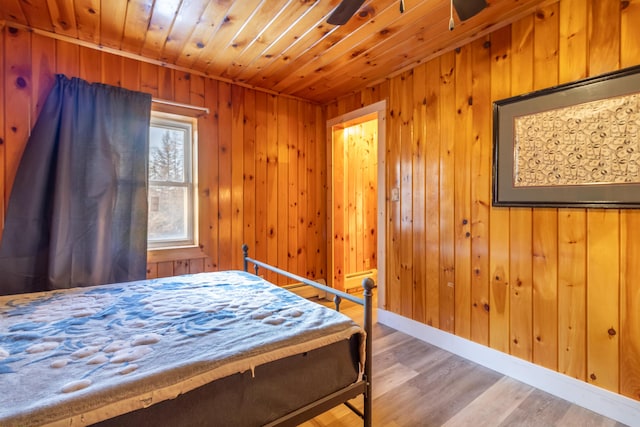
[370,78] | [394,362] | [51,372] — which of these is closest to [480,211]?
[394,362]

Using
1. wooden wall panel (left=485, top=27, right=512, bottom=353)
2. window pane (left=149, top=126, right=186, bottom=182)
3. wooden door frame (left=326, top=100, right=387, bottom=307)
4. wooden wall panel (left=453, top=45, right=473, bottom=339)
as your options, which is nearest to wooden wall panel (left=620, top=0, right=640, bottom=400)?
wooden wall panel (left=485, top=27, right=512, bottom=353)

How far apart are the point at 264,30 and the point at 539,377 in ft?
9.95

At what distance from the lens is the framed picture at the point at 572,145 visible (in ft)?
5.30

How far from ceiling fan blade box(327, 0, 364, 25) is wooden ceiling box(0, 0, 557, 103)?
1.54 feet

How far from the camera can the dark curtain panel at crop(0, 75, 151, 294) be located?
6.86 ft

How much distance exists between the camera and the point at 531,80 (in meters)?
1.98

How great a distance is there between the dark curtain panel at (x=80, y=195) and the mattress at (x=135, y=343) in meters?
0.41

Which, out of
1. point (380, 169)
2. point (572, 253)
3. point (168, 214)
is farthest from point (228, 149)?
point (572, 253)

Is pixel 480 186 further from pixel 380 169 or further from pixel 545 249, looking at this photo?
pixel 380 169

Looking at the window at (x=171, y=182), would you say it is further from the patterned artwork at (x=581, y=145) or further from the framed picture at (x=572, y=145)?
the patterned artwork at (x=581, y=145)

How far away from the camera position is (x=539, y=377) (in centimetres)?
197

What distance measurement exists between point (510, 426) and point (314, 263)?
7.91 ft

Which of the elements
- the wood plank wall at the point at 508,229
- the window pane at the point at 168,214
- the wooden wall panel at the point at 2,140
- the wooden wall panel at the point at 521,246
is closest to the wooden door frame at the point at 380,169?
the wood plank wall at the point at 508,229

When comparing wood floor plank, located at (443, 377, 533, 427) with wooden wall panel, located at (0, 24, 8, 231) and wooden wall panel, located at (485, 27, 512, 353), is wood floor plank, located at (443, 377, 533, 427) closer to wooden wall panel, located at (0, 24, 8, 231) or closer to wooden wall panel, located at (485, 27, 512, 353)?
wooden wall panel, located at (485, 27, 512, 353)
